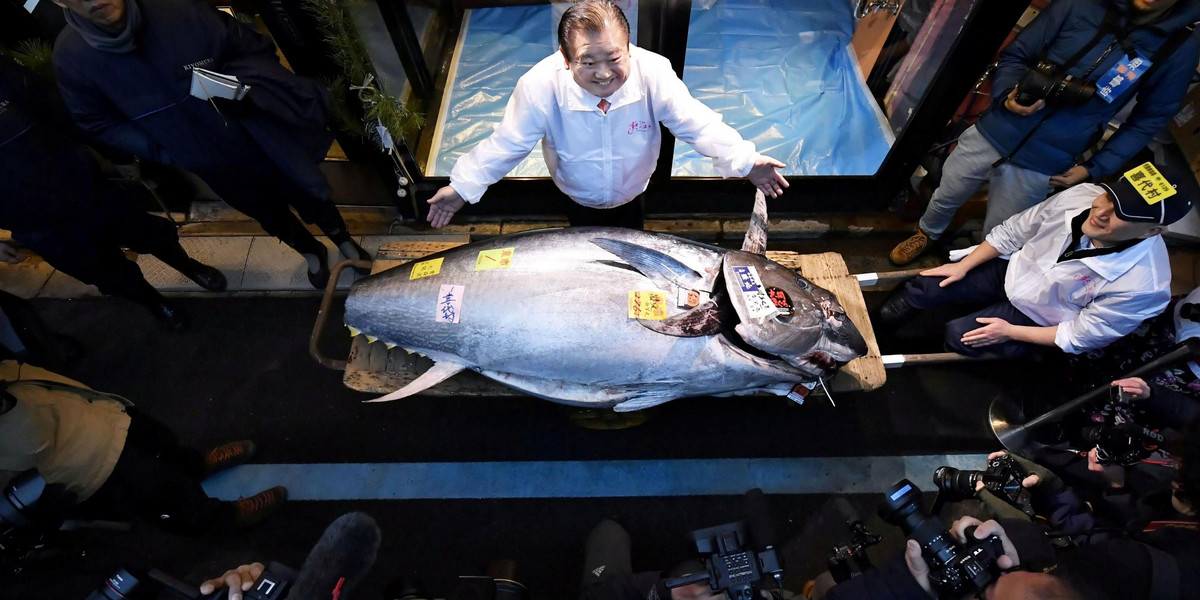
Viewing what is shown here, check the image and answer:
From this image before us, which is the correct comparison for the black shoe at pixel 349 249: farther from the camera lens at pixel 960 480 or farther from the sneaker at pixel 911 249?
the sneaker at pixel 911 249

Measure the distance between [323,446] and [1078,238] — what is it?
3952 millimetres

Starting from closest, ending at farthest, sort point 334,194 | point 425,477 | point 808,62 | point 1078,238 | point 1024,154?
point 1078,238 < point 1024,154 < point 425,477 < point 334,194 < point 808,62

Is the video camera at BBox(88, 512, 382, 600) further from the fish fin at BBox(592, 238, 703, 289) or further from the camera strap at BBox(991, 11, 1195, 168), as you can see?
the camera strap at BBox(991, 11, 1195, 168)

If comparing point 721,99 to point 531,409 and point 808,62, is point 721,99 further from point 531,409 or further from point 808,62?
point 531,409

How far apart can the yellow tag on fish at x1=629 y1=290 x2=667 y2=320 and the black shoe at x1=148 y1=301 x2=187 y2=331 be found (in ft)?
10.2

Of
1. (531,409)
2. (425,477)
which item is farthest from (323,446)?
(531,409)

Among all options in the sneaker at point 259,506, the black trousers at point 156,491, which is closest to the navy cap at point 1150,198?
the black trousers at point 156,491

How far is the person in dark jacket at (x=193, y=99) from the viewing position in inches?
80.5

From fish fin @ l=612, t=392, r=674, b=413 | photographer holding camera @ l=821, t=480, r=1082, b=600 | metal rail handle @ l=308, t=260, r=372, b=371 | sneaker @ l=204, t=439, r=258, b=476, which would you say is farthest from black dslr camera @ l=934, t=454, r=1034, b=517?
sneaker @ l=204, t=439, r=258, b=476

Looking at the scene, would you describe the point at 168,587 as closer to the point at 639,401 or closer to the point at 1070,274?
the point at 639,401

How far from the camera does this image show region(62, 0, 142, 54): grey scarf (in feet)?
6.30

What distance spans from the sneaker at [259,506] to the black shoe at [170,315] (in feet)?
4.49

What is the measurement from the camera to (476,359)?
2.38 metres

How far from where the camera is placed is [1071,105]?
2.50m
